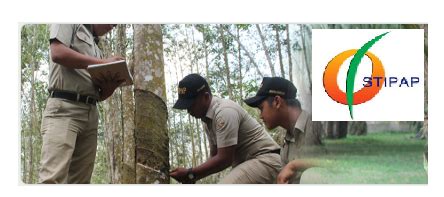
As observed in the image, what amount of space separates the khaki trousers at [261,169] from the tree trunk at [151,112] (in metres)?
0.55

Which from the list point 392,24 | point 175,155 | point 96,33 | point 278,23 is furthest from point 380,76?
point 96,33

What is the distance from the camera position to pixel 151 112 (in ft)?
26.6

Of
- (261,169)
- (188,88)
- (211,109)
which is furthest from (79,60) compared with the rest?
(261,169)

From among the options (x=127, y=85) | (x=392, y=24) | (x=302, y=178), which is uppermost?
(x=392, y=24)

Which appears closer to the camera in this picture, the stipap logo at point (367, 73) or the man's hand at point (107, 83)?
the man's hand at point (107, 83)

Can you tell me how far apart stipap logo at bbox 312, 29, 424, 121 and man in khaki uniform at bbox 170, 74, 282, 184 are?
56 centimetres

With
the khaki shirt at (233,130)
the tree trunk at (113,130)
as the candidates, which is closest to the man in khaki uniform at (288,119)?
the khaki shirt at (233,130)

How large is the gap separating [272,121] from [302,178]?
54cm

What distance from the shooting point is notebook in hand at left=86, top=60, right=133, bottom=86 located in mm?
7930

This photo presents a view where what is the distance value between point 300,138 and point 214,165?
29.8 inches

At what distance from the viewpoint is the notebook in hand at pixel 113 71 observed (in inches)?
312

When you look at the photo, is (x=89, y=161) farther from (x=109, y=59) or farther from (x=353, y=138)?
(x=353, y=138)

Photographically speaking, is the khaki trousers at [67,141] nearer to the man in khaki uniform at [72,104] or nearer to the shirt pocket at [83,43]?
the man in khaki uniform at [72,104]

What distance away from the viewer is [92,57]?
7973 millimetres
